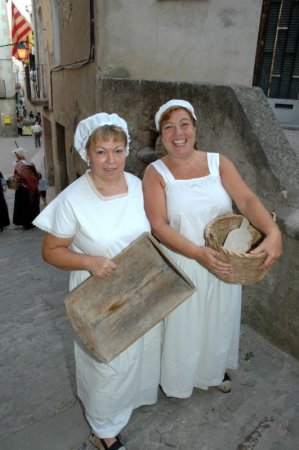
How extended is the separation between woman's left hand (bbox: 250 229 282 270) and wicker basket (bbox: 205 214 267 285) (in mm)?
32

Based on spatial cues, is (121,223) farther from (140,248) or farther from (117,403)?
(117,403)

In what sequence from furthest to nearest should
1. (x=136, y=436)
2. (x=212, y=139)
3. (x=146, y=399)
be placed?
(x=212, y=139)
(x=146, y=399)
(x=136, y=436)

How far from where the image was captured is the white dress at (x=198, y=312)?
2.05 m

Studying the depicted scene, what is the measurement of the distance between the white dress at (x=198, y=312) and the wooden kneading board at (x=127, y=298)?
27cm

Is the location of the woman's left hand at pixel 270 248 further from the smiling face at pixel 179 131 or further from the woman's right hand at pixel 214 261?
the smiling face at pixel 179 131

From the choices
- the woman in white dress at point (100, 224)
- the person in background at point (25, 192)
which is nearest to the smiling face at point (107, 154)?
the woman in white dress at point (100, 224)

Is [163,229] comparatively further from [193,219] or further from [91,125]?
[91,125]

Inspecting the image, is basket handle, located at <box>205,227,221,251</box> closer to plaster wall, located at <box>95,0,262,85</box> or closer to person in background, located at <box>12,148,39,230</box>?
plaster wall, located at <box>95,0,262,85</box>

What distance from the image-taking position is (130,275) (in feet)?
6.45

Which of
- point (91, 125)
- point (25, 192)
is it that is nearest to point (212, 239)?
point (91, 125)

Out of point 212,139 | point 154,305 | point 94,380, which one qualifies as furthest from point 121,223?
point 212,139

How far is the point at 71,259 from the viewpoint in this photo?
1.80 m

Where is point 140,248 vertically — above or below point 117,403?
above

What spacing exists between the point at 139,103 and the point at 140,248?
2.75 meters
